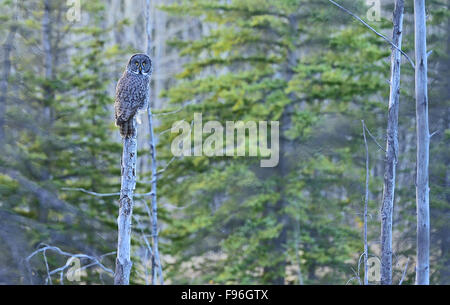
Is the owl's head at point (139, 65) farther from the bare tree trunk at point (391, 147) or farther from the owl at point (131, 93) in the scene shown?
the bare tree trunk at point (391, 147)

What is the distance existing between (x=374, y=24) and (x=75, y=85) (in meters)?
6.32

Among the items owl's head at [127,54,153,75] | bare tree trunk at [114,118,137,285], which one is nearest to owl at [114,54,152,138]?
owl's head at [127,54,153,75]

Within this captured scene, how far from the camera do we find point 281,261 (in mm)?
10625

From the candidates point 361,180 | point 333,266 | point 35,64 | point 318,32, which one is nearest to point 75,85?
point 35,64

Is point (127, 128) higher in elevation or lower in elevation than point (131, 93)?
lower

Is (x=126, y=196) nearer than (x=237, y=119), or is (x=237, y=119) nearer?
(x=126, y=196)

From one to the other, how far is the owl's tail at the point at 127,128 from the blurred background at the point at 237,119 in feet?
17.9

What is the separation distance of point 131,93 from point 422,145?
230 centimetres

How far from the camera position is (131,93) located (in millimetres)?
3916

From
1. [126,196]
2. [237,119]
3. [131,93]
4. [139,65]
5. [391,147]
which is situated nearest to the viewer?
[126,196]

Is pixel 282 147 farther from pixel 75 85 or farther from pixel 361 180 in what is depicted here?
pixel 75 85

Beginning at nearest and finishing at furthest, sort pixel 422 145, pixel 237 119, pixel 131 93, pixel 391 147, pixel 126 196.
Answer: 1. pixel 422 145
2. pixel 126 196
3. pixel 391 147
4. pixel 131 93
5. pixel 237 119

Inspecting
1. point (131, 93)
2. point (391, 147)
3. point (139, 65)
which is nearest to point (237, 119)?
point (139, 65)

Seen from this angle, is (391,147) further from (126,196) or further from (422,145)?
(126,196)
